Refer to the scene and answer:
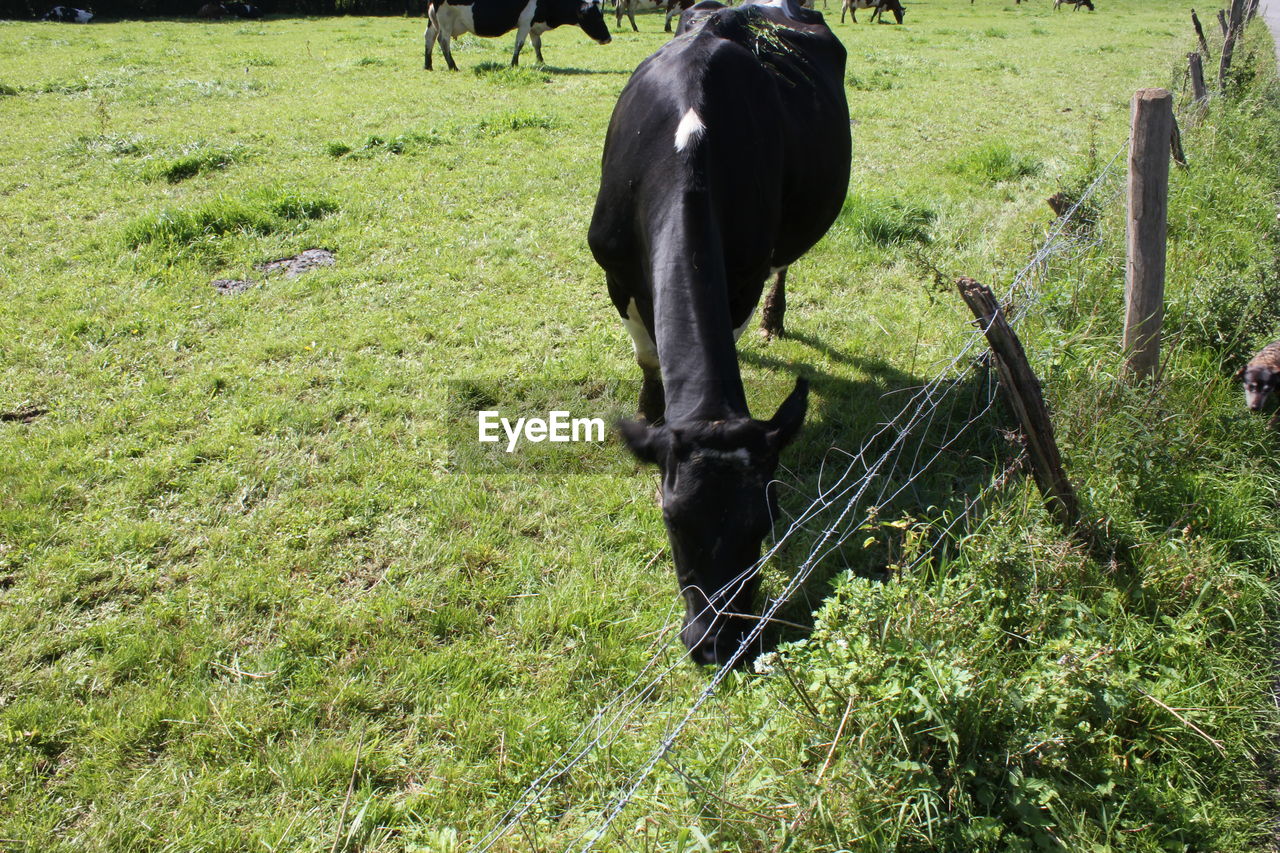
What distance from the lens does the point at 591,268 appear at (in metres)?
6.19

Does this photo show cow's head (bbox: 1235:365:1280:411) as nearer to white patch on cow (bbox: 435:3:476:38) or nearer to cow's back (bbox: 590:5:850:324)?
cow's back (bbox: 590:5:850:324)

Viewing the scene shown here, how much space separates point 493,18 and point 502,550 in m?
14.5

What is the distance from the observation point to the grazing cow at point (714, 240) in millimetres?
2533

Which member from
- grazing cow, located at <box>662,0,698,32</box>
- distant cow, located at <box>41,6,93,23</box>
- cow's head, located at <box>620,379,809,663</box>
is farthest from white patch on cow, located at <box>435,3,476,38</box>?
distant cow, located at <box>41,6,93,23</box>

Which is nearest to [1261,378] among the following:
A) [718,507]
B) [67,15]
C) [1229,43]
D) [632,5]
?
[718,507]

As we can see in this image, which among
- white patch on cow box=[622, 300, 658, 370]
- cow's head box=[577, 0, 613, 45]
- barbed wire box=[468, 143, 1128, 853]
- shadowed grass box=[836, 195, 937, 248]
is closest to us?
barbed wire box=[468, 143, 1128, 853]

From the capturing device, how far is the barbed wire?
89.8 inches

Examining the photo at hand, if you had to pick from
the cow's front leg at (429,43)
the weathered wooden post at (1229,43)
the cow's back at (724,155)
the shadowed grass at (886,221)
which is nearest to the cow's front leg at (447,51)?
the cow's front leg at (429,43)

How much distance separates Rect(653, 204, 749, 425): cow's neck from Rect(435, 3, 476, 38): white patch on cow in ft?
45.5

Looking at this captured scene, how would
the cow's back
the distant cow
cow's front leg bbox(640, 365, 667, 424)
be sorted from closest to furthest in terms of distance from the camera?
the cow's back, cow's front leg bbox(640, 365, 667, 424), the distant cow

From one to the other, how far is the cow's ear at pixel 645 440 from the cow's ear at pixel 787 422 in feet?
1.16

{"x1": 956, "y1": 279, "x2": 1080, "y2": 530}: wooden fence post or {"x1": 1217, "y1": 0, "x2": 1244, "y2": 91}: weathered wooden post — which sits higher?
{"x1": 1217, "y1": 0, "x2": 1244, "y2": 91}: weathered wooden post

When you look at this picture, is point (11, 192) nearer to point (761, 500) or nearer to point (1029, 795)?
point (761, 500)

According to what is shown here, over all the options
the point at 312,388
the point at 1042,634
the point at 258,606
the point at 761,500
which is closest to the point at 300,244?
the point at 312,388
